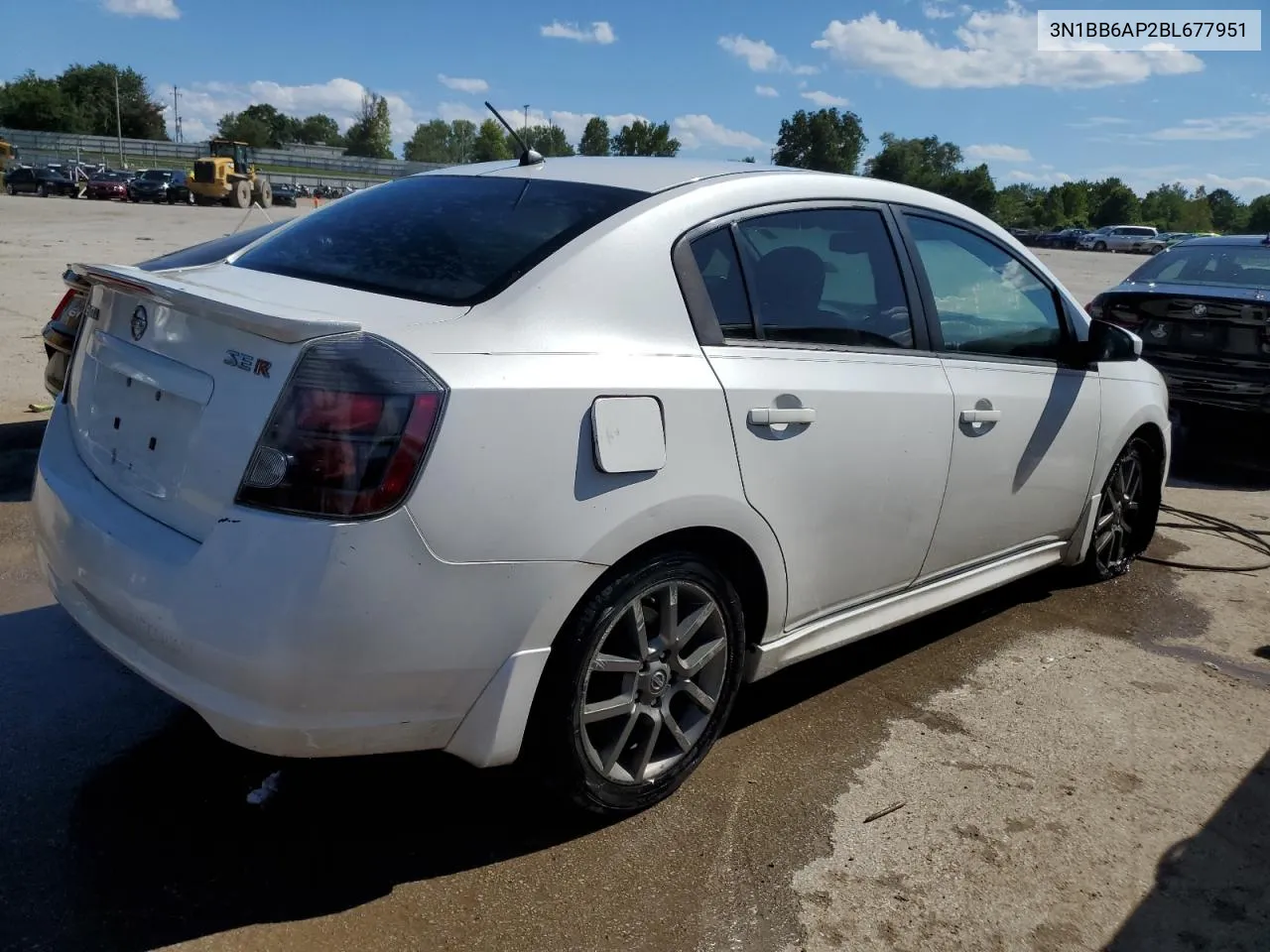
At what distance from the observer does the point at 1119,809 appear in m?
3.08

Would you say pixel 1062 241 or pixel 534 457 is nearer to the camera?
pixel 534 457

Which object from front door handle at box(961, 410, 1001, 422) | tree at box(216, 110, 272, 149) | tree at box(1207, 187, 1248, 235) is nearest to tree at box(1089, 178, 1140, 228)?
tree at box(1207, 187, 1248, 235)

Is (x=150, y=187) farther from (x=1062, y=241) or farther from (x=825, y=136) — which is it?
(x=1062, y=241)

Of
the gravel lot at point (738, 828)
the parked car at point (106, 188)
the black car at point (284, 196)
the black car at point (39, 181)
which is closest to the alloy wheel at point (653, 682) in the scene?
the gravel lot at point (738, 828)

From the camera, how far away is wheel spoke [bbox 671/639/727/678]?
2.85 m

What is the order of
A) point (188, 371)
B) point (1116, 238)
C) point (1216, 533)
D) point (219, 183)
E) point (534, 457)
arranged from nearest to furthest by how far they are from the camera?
point (534, 457)
point (188, 371)
point (1216, 533)
point (219, 183)
point (1116, 238)

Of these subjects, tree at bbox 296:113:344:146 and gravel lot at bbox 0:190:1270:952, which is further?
tree at bbox 296:113:344:146

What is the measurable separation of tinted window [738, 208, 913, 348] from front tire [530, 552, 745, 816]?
788 millimetres

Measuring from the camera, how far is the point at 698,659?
2879 millimetres

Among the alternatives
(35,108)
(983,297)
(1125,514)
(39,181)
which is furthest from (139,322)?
(35,108)

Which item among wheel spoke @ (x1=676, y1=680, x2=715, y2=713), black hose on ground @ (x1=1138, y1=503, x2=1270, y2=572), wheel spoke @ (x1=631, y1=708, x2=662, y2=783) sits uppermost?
wheel spoke @ (x1=676, y1=680, x2=715, y2=713)

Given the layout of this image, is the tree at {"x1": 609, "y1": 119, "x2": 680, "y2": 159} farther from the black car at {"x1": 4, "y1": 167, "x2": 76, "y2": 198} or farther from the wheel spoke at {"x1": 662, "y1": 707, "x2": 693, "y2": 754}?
the wheel spoke at {"x1": 662, "y1": 707, "x2": 693, "y2": 754}

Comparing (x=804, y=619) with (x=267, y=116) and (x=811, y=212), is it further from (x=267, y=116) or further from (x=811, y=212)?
(x=267, y=116)

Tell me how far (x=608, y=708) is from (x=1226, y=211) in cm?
14076
